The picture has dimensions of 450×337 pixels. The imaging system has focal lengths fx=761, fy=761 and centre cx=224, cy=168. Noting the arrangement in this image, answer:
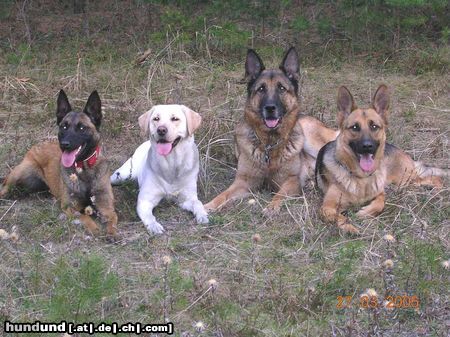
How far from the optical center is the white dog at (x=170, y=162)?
6.25 m

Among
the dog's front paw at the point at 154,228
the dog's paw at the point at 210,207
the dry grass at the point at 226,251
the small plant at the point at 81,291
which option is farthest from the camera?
the dog's paw at the point at 210,207

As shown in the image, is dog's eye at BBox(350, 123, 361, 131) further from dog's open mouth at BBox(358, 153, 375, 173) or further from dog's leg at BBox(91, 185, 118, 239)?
dog's leg at BBox(91, 185, 118, 239)

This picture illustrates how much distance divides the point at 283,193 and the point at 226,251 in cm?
137

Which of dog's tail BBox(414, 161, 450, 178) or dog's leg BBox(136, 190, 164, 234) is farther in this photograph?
dog's tail BBox(414, 161, 450, 178)

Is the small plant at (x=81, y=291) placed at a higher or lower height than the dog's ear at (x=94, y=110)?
lower

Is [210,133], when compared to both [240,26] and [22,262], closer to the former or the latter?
[22,262]

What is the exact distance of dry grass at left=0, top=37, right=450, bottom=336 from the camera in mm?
4438

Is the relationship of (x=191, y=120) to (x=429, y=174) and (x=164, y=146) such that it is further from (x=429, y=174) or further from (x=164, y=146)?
(x=429, y=174)

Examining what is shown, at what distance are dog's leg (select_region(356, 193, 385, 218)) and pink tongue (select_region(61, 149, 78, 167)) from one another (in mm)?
2335

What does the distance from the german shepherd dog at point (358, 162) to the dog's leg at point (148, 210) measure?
1.34m

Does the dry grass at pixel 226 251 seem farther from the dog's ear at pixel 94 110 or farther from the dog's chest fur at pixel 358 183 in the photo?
the dog's ear at pixel 94 110

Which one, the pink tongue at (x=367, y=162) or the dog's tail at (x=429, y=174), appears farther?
the dog's tail at (x=429, y=174)

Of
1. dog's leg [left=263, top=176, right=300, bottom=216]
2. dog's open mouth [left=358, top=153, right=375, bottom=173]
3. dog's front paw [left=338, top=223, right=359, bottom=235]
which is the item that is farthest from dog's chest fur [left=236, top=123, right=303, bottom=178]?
dog's front paw [left=338, top=223, right=359, bottom=235]

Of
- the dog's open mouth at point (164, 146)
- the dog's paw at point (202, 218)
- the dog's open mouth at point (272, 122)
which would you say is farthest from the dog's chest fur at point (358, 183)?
the dog's open mouth at point (164, 146)
